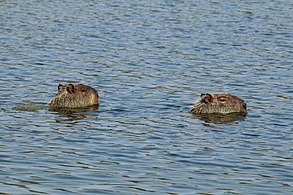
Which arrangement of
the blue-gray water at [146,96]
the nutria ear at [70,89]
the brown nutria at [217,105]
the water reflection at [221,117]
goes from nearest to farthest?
1. the blue-gray water at [146,96]
2. the water reflection at [221,117]
3. the brown nutria at [217,105]
4. the nutria ear at [70,89]

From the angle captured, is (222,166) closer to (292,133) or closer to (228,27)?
(292,133)

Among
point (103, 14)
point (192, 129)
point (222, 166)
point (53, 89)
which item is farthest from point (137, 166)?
point (103, 14)

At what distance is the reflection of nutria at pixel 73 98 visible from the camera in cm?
Answer: 2172

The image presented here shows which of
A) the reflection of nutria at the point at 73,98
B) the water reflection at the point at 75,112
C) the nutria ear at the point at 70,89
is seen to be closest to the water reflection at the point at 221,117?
the water reflection at the point at 75,112

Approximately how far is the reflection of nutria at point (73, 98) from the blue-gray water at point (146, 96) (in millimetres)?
461

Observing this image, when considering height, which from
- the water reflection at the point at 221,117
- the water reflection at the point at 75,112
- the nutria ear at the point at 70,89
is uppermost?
the nutria ear at the point at 70,89

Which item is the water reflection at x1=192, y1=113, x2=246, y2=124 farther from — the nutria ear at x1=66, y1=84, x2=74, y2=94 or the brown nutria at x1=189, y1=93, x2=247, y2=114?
the nutria ear at x1=66, y1=84, x2=74, y2=94

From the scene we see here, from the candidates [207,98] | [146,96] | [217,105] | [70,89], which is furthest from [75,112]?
[217,105]

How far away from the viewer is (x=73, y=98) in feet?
72.0

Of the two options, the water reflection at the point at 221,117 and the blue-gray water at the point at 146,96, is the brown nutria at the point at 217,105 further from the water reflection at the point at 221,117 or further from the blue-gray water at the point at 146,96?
the blue-gray water at the point at 146,96

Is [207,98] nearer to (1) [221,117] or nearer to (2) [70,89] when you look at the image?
(1) [221,117]

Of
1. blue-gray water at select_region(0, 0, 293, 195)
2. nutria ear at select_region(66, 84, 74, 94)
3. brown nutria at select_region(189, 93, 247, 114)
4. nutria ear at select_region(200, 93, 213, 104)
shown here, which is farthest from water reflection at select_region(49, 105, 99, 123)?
nutria ear at select_region(200, 93, 213, 104)

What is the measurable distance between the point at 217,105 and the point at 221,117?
20.5 inches

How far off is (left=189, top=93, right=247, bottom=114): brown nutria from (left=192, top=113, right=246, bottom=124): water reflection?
0.56 ft
